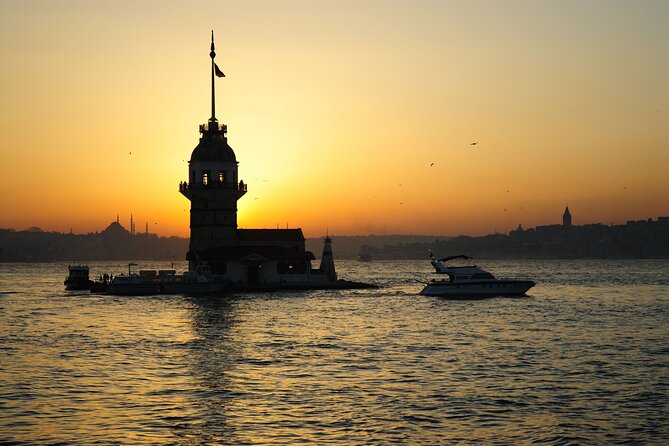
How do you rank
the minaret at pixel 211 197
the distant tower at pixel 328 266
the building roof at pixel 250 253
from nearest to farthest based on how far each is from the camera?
the building roof at pixel 250 253, the minaret at pixel 211 197, the distant tower at pixel 328 266

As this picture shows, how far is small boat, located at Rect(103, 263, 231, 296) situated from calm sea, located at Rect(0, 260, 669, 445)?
94.2 feet

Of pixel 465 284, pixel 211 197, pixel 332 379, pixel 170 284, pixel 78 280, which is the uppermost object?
pixel 211 197

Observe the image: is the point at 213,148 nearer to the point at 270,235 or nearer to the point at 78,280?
the point at 270,235

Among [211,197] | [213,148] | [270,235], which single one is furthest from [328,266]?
[213,148]

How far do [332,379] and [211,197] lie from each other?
→ 78910 mm

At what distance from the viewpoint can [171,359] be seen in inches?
1880

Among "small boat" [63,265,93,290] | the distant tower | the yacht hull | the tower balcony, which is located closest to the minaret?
the tower balcony

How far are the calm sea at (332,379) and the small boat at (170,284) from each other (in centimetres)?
2871

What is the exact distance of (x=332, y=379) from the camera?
132 feet

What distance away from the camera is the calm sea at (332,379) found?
2977cm

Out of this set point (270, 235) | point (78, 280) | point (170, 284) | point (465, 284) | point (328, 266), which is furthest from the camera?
point (78, 280)

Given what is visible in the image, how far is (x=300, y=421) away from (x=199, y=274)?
262 feet

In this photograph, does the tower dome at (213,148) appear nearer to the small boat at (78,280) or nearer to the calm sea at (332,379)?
the small boat at (78,280)

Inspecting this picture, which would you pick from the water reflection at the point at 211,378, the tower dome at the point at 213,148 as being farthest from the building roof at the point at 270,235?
the water reflection at the point at 211,378
